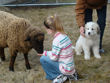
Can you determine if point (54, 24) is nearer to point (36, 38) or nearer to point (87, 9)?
point (36, 38)

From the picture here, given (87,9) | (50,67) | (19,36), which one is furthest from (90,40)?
(19,36)

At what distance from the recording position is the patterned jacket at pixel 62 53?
3.30 m

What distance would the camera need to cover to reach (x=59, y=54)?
3385 millimetres

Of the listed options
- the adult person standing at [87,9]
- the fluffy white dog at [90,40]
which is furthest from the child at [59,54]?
the adult person standing at [87,9]

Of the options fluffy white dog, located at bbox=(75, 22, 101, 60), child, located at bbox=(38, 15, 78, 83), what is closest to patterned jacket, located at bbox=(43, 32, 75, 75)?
child, located at bbox=(38, 15, 78, 83)

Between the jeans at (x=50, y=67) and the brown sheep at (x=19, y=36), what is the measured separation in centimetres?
40

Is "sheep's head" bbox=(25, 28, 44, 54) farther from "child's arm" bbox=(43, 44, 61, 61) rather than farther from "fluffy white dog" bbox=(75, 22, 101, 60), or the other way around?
"fluffy white dog" bbox=(75, 22, 101, 60)

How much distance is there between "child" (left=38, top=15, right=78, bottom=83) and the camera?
3.32 meters

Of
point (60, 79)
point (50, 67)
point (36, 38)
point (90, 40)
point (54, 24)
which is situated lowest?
point (60, 79)

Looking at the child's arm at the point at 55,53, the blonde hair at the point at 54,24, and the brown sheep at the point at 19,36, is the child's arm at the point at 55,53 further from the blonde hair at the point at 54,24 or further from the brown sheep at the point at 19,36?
the brown sheep at the point at 19,36

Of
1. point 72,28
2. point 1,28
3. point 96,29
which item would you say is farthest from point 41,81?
point 72,28

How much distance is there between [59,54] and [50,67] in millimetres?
478

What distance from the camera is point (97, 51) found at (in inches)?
192

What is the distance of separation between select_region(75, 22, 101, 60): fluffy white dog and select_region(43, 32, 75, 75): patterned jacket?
1.26m
